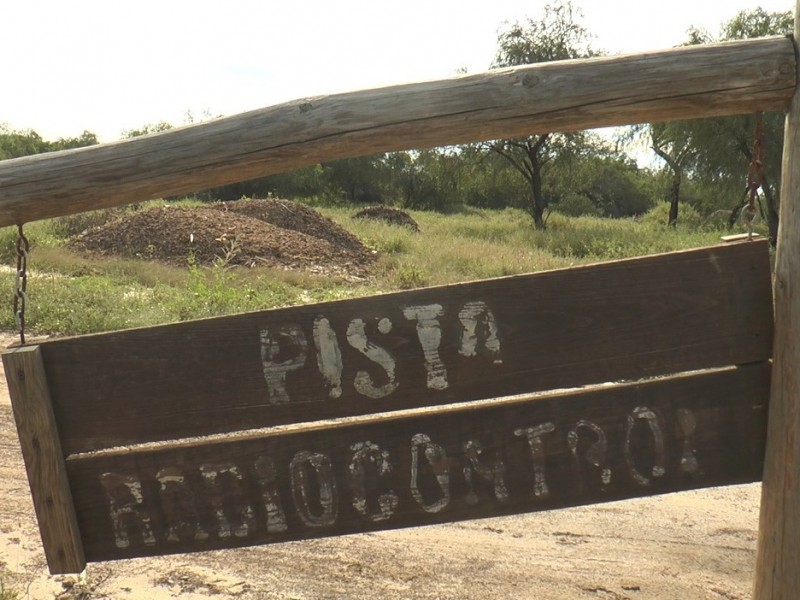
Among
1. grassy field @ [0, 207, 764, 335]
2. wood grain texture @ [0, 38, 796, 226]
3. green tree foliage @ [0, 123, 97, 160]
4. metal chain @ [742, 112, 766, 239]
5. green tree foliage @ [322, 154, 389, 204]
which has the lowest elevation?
grassy field @ [0, 207, 764, 335]

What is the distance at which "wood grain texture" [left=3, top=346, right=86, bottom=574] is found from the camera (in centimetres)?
193

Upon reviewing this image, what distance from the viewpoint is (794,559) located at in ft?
6.26

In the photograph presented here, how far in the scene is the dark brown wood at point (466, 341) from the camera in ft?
6.07

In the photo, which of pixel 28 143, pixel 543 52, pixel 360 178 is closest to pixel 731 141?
pixel 543 52

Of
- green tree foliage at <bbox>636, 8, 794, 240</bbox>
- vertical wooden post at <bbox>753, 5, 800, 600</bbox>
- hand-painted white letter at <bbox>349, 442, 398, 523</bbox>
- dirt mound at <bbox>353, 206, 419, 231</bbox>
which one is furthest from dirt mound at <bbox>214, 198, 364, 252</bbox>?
vertical wooden post at <bbox>753, 5, 800, 600</bbox>

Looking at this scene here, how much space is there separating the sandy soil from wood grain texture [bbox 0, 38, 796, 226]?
5.79ft

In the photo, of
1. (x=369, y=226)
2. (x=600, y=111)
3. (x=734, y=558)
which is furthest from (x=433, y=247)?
(x=600, y=111)

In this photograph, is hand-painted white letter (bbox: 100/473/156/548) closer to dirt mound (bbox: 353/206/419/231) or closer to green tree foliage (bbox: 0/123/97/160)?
dirt mound (bbox: 353/206/419/231)

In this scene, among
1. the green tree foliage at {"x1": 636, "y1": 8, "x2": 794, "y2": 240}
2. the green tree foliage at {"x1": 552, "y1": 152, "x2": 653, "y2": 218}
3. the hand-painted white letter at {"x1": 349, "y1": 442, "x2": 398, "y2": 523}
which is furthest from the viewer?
the green tree foliage at {"x1": 552, "y1": 152, "x2": 653, "y2": 218}

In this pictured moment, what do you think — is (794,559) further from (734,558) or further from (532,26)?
(532,26)

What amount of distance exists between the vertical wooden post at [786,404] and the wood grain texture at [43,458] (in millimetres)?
1644

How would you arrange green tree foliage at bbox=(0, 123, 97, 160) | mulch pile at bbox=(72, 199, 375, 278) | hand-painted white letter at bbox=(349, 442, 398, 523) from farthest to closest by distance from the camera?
green tree foliage at bbox=(0, 123, 97, 160)
mulch pile at bbox=(72, 199, 375, 278)
hand-painted white letter at bbox=(349, 442, 398, 523)

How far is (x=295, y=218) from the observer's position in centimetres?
1528

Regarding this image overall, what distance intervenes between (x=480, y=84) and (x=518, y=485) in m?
0.92
